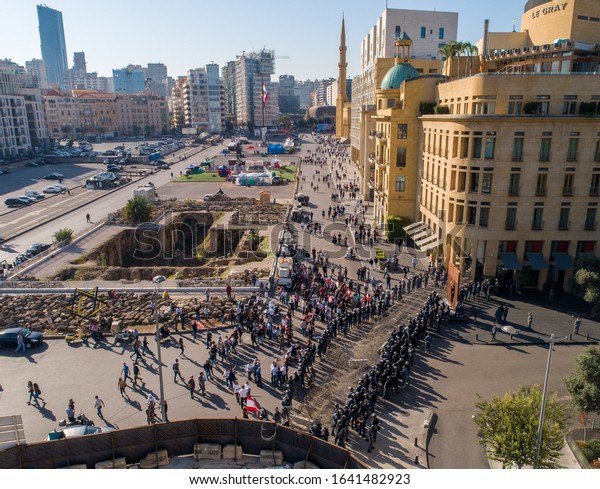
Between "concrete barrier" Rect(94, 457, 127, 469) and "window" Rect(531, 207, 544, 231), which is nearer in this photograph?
"concrete barrier" Rect(94, 457, 127, 469)

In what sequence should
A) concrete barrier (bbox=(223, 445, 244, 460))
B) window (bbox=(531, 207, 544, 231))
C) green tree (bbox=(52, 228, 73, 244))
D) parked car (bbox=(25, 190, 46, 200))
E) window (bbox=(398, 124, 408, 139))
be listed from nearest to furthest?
concrete barrier (bbox=(223, 445, 244, 460)) < window (bbox=(531, 207, 544, 231)) < green tree (bbox=(52, 228, 73, 244)) < window (bbox=(398, 124, 408, 139)) < parked car (bbox=(25, 190, 46, 200))

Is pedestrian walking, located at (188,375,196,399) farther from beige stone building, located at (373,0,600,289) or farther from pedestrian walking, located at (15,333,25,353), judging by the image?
beige stone building, located at (373,0,600,289)

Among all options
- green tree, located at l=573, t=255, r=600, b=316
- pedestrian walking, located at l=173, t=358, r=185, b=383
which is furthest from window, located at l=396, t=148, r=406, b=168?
pedestrian walking, located at l=173, t=358, r=185, b=383

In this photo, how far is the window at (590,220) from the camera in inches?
1410

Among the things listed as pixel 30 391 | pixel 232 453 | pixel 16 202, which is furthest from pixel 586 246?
pixel 16 202

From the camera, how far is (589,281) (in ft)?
102

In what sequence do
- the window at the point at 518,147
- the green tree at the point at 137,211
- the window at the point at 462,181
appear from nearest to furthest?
the window at the point at 518,147
the window at the point at 462,181
the green tree at the point at 137,211

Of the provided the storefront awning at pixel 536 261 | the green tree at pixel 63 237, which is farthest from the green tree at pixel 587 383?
the green tree at pixel 63 237

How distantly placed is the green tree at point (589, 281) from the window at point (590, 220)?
3.15 meters

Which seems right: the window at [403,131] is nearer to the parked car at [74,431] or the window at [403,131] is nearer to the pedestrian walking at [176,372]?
the pedestrian walking at [176,372]

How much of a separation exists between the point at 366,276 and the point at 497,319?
36.9 feet

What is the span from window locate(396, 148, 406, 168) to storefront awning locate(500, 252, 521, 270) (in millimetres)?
16409

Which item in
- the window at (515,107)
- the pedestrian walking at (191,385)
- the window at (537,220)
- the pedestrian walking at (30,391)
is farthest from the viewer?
the window at (537,220)

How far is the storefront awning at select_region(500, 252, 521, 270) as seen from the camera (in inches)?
1403
